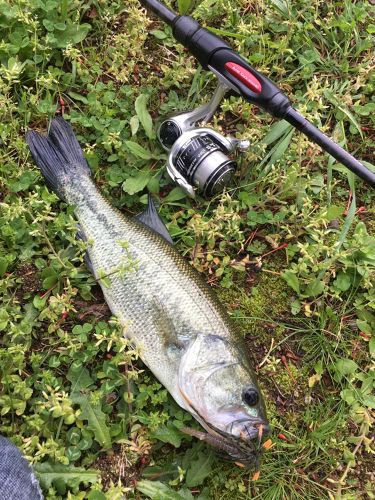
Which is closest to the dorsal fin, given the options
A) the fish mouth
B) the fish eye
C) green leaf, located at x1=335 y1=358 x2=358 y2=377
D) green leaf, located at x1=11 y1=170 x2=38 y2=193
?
green leaf, located at x1=11 y1=170 x2=38 y2=193

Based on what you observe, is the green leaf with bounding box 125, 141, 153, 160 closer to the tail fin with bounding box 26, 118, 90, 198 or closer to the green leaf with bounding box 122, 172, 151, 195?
the green leaf with bounding box 122, 172, 151, 195

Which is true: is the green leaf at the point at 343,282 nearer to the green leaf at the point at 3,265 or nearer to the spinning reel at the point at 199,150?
the spinning reel at the point at 199,150

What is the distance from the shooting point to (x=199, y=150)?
374 cm

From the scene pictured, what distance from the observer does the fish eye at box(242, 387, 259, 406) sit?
316 cm

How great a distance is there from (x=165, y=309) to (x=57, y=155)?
1288mm

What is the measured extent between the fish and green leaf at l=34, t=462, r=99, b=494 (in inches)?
24.5

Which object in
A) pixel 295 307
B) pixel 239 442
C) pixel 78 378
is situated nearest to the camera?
pixel 239 442

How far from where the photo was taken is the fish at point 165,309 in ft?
10.3

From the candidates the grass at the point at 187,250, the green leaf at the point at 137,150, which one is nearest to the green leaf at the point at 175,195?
the grass at the point at 187,250

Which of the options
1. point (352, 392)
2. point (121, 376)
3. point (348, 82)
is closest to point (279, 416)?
point (352, 392)

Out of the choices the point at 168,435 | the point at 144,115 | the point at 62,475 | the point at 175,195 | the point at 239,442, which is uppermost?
the point at 144,115

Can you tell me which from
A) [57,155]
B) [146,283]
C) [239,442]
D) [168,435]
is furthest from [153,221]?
[239,442]

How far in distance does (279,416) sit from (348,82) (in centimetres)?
261

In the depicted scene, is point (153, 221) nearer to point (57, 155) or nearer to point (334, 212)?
point (57, 155)
